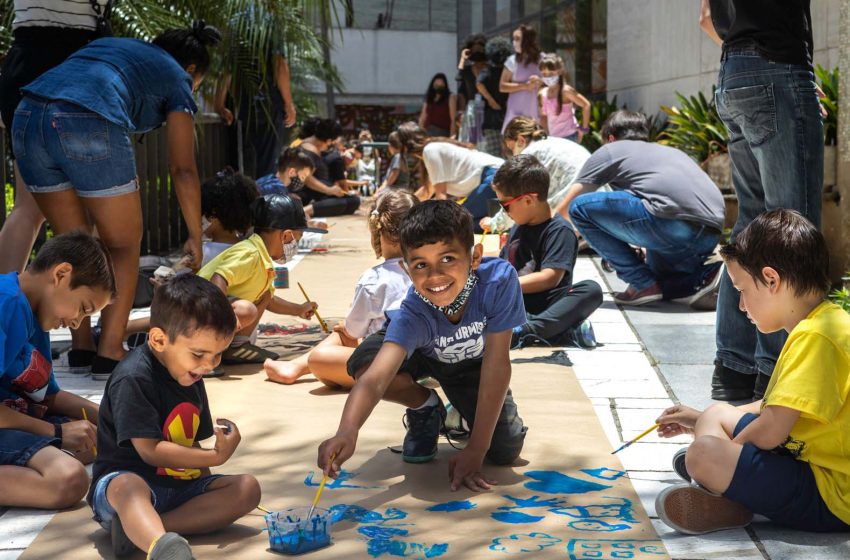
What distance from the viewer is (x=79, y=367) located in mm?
4746

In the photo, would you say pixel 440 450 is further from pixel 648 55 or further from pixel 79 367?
pixel 648 55

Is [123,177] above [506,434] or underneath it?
above

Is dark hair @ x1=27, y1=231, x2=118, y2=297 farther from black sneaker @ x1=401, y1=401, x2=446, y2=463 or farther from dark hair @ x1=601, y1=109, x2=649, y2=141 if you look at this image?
dark hair @ x1=601, y1=109, x2=649, y2=141

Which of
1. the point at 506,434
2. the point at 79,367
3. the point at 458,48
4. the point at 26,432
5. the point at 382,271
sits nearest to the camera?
the point at 26,432

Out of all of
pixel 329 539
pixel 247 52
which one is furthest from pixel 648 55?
pixel 329 539

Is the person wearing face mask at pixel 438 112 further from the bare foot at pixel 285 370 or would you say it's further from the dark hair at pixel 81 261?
the dark hair at pixel 81 261

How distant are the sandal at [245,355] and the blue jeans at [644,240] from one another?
2283 millimetres

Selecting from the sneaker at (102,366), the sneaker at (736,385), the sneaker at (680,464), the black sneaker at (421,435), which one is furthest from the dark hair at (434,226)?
the sneaker at (102,366)

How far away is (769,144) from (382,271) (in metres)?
1.50

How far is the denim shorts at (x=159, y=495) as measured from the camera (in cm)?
276

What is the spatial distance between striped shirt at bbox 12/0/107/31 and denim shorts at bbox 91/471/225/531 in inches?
102

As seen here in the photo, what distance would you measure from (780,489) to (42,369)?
7.03ft

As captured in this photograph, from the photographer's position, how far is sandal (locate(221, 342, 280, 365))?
494 cm

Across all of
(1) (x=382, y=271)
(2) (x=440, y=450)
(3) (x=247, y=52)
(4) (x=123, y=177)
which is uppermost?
(3) (x=247, y=52)
